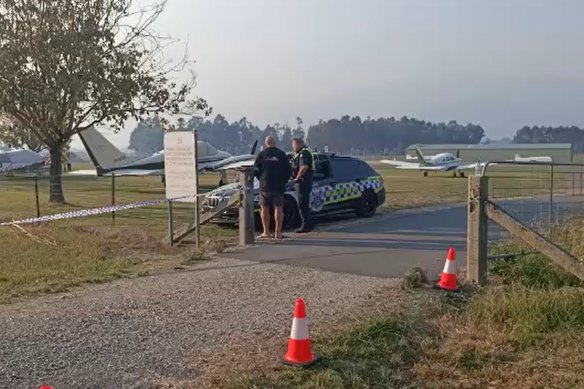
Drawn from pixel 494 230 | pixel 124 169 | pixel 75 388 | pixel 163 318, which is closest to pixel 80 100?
pixel 124 169

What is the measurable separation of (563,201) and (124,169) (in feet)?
99.7

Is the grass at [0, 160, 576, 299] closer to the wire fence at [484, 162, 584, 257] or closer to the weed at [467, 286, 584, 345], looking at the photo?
the wire fence at [484, 162, 584, 257]

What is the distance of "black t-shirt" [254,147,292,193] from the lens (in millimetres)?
12375

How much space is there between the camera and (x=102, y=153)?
3750cm

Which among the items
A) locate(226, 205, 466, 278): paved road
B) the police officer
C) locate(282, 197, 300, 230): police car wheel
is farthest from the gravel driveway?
locate(282, 197, 300, 230): police car wheel

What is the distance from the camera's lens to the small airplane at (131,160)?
36.2 m

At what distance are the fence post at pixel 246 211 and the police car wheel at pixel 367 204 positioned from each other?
17.5 feet

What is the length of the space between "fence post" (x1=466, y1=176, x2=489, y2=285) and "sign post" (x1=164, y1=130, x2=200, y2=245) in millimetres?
5557

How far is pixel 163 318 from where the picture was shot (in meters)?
6.82

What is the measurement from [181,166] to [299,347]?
308 inches

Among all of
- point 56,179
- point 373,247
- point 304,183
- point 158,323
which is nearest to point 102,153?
point 56,179

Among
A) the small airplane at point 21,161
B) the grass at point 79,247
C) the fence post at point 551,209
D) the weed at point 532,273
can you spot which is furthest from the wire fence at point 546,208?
the small airplane at point 21,161

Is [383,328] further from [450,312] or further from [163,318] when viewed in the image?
[163,318]

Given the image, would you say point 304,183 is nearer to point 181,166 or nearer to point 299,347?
point 181,166
